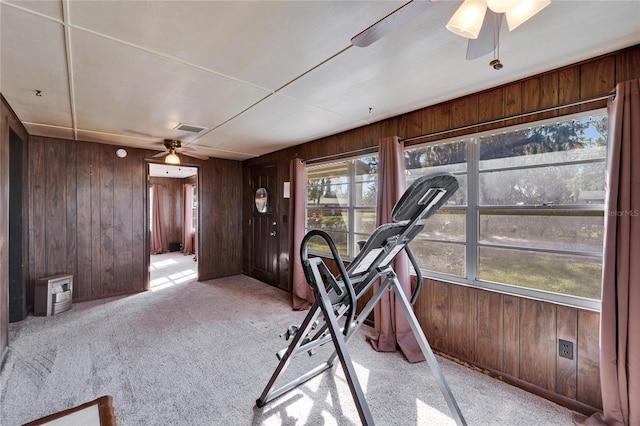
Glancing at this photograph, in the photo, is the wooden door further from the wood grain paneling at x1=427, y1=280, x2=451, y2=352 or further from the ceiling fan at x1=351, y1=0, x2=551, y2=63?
the ceiling fan at x1=351, y1=0, x2=551, y2=63

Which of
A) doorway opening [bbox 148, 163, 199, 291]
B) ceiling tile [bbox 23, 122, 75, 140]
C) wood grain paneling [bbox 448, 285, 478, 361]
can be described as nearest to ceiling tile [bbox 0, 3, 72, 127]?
ceiling tile [bbox 23, 122, 75, 140]

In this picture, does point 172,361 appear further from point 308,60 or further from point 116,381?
point 308,60

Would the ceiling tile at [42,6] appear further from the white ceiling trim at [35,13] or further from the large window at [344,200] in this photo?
the large window at [344,200]

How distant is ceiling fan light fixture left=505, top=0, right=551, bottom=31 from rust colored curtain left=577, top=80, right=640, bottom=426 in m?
1.21

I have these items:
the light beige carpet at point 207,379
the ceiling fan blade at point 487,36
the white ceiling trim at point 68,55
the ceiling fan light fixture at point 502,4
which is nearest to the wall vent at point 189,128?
the white ceiling trim at point 68,55

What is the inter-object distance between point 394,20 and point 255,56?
1.06m

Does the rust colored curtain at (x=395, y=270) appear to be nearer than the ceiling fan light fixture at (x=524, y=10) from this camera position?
No

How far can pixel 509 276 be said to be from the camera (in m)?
2.25

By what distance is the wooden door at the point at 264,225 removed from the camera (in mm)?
4871

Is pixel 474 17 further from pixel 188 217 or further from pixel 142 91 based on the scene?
pixel 188 217

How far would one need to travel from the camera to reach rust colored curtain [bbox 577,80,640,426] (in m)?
1.58

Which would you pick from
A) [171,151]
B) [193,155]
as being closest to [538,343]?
[171,151]

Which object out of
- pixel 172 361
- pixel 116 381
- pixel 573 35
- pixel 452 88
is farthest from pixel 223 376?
pixel 573 35

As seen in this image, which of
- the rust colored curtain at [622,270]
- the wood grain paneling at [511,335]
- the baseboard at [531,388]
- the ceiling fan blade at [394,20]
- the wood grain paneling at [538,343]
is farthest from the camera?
the wood grain paneling at [511,335]
